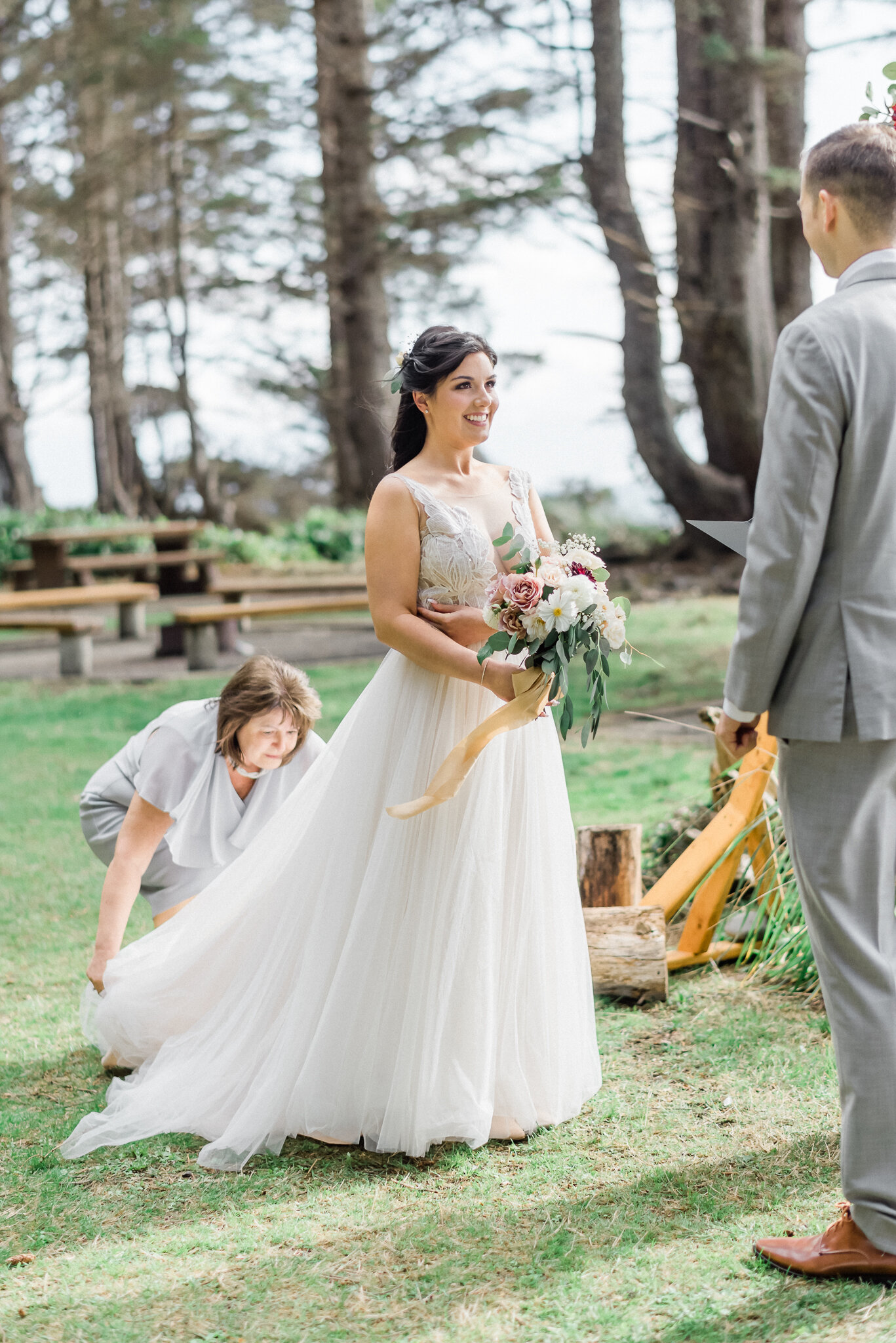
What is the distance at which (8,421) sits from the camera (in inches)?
828

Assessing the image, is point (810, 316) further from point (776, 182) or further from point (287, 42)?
point (287, 42)

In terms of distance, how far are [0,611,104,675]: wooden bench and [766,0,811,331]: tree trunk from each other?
7984 mm

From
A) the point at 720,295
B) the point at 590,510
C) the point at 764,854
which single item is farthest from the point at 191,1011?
the point at 590,510

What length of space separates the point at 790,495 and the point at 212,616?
8785 millimetres

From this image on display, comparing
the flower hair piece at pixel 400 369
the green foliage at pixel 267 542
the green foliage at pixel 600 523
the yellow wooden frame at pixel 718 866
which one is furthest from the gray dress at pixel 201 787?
the green foliage at pixel 267 542

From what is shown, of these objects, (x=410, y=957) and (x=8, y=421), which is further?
(x=8, y=421)

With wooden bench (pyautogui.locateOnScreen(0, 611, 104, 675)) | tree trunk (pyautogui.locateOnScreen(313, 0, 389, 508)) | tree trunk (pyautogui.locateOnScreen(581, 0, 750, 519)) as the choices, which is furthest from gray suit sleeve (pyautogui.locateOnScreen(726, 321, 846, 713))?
tree trunk (pyautogui.locateOnScreen(313, 0, 389, 508))

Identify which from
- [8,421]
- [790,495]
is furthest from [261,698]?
[8,421]

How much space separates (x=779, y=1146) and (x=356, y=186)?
13.4 metres

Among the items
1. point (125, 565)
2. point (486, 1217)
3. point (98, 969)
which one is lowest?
point (486, 1217)

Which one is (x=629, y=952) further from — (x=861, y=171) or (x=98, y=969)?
(x=861, y=171)

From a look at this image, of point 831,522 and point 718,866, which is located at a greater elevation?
point 831,522

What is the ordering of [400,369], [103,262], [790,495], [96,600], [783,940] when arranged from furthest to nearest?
1. [103,262]
2. [96,600]
3. [783,940]
4. [400,369]
5. [790,495]

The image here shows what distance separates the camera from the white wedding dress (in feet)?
9.98
